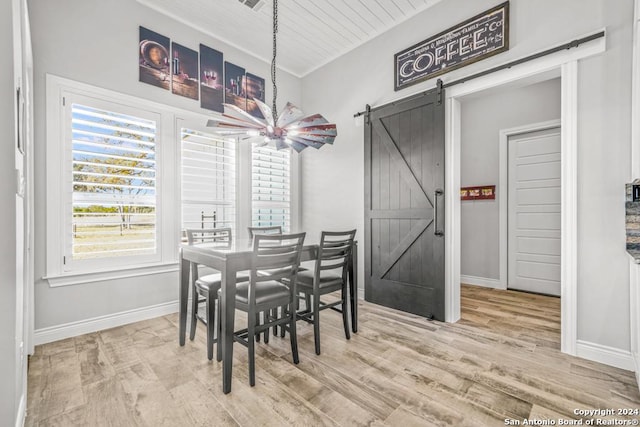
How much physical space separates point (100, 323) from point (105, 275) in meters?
0.45

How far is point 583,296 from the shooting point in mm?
2281

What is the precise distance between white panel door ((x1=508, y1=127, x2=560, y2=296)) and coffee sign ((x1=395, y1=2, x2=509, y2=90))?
1.94m

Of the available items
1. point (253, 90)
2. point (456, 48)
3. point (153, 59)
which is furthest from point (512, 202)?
point (153, 59)

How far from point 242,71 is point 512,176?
4.06m

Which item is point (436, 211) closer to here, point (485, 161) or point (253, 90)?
point (485, 161)

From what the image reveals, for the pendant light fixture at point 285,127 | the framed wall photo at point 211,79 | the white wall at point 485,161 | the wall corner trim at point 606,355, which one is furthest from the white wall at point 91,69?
the white wall at point 485,161

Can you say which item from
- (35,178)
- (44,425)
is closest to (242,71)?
(35,178)

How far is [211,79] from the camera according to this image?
3670 mm

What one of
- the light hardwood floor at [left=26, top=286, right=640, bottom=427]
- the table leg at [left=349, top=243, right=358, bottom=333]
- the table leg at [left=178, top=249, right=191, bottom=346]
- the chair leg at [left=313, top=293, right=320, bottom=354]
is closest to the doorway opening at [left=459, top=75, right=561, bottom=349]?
the light hardwood floor at [left=26, top=286, right=640, bottom=427]

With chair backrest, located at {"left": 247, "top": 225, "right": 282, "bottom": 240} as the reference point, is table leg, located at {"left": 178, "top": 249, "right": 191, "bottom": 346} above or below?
below

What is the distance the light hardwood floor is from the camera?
166cm

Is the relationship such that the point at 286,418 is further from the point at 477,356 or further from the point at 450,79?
the point at 450,79

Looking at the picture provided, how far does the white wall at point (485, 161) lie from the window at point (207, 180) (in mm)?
3563

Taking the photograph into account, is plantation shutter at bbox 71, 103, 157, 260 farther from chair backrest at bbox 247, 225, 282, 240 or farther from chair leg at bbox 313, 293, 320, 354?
chair leg at bbox 313, 293, 320, 354
